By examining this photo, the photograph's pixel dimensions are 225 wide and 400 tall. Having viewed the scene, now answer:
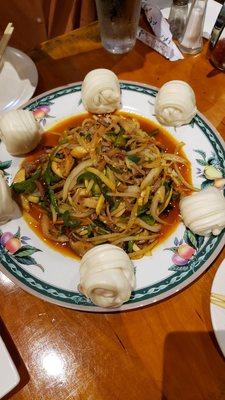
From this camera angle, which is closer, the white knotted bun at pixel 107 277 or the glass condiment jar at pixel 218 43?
the white knotted bun at pixel 107 277

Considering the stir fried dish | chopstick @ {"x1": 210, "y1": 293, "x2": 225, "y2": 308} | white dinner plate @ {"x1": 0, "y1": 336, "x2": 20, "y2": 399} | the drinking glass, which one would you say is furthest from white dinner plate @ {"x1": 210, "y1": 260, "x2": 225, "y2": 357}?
the drinking glass

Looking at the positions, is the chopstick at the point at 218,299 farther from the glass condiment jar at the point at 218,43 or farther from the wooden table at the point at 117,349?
the glass condiment jar at the point at 218,43

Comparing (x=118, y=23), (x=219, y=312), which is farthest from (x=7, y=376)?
(x=118, y=23)

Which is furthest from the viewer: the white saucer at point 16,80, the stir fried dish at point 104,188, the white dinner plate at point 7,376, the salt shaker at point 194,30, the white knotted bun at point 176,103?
the salt shaker at point 194,30

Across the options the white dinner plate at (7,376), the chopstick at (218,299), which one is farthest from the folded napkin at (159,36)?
the white dinner plate at (7,376)

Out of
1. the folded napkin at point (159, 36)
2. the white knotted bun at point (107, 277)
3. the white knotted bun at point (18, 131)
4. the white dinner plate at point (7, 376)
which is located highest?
the folded napkin at point (159, 36)

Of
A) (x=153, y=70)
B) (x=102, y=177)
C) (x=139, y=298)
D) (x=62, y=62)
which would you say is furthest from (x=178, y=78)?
(x=139, y=298)

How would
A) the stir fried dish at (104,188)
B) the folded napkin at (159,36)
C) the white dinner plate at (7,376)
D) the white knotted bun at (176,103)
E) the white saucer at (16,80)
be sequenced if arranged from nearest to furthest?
the white dinner plate at (7,376) < the stir fried dish at (104,188) < the white knotted bun at (176,103) < the white saucer at (16,80) < the folded napkin at (159,36)
